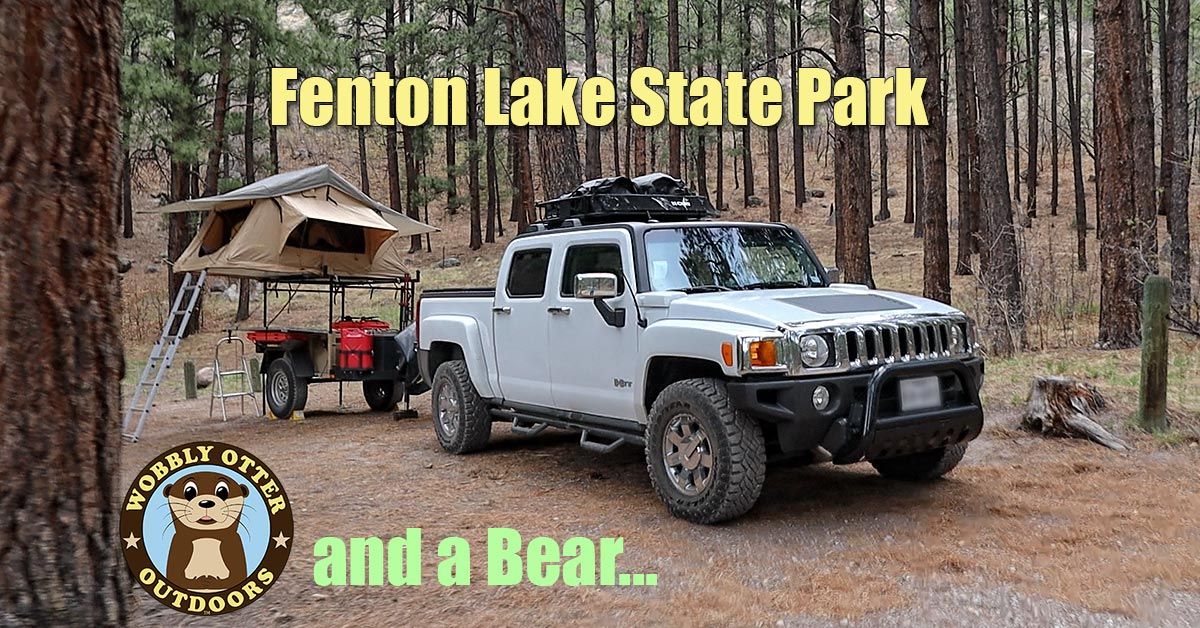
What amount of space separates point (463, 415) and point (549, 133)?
6.21 metres

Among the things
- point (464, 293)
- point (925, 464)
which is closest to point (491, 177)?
point (464, 293)

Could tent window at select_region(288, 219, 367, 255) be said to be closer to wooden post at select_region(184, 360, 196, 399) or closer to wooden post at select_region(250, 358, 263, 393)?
wooden post at select_region(250, 358, 263, 393)

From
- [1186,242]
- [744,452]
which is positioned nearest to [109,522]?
[744,452]

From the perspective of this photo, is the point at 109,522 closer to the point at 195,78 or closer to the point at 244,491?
the point at 244,491

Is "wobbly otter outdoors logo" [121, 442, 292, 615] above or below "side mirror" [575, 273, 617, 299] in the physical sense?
below

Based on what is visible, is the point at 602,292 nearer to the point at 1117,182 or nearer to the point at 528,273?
the point at 528,273

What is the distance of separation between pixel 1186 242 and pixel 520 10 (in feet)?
42.6

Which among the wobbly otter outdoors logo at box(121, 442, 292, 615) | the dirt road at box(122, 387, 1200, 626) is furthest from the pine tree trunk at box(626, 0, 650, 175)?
the wobbly otter outdoors logo at box(121, 442, 292, 615)

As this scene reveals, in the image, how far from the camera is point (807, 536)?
602cm

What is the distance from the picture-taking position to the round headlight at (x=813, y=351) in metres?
5.90

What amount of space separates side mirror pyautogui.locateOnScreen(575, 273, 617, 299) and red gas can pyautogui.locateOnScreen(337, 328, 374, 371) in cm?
628

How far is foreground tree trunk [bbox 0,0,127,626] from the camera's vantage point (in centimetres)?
357

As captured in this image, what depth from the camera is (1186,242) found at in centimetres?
1766

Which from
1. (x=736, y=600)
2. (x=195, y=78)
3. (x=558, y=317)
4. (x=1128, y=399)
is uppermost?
(x=195, y=78)
